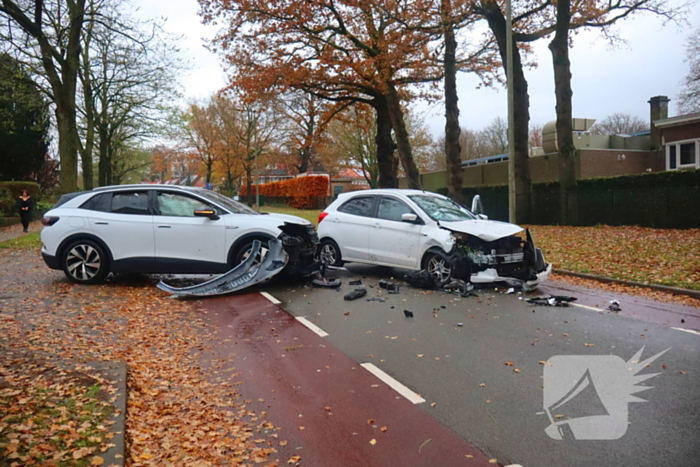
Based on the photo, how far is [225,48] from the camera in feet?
82.8

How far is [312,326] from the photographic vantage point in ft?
23.5

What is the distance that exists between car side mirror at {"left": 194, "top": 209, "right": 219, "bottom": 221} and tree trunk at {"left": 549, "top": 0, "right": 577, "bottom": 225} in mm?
14923

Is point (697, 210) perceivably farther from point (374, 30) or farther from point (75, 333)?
point (75, 333)

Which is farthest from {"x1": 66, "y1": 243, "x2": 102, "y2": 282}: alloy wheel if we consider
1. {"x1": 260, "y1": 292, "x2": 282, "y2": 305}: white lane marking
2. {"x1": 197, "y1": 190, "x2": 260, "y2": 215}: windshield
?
{"x1": 260, "y1": 292, "x2": 282, "y2": 305}: white lane marking

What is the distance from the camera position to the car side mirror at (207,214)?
9688mm

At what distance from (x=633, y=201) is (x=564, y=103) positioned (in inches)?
169

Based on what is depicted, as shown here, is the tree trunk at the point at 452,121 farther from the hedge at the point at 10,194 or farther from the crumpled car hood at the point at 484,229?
the hedge at the point at 10,194

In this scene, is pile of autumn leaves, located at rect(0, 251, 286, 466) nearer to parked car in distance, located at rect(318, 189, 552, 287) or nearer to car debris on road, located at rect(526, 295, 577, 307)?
parked car in distance, located at rect(318, 189, 552, 287)

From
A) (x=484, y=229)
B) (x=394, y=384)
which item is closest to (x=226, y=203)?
(x=484, y=229)

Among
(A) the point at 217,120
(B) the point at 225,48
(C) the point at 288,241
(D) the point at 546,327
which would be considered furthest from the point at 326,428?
(A) the point at 217,120

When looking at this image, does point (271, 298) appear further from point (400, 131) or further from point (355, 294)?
point (400, 131)

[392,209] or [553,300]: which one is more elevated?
[392,209]

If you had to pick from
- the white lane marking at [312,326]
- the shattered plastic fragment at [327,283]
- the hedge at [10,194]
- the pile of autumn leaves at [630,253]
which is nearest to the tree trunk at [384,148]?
the pile of autumn leaves at [630,253]

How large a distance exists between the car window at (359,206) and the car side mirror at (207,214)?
296 cm
